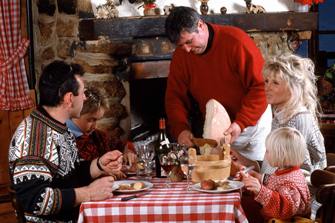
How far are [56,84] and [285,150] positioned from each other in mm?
1081

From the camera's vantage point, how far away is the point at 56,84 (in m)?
2.82

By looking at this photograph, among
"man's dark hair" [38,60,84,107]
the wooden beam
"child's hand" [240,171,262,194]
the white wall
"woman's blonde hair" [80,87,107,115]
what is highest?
the white wall

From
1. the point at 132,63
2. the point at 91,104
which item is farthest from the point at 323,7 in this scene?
the point at 91,104

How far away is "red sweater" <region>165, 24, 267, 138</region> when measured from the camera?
148 inches

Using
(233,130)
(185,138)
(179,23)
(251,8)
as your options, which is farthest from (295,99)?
(251,8)

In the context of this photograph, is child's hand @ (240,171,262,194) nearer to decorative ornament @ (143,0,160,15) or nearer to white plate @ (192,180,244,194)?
white plate @ (192,180,244,194)

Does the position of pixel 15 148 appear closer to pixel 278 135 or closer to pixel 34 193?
pixel 34 193

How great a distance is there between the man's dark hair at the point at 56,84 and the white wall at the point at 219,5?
7.47ft

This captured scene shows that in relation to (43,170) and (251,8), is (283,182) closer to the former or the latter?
(43,170)

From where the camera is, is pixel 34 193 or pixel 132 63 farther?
pixel 132 63

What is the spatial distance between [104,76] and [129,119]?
1.45ft

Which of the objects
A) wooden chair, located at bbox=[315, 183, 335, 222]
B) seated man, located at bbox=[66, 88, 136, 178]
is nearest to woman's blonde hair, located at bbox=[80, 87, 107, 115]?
seated man, located at bbox=[66, 88, 136, 178]

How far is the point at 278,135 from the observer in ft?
9.99

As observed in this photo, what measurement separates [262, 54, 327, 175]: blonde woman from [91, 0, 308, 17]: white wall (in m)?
1.84
